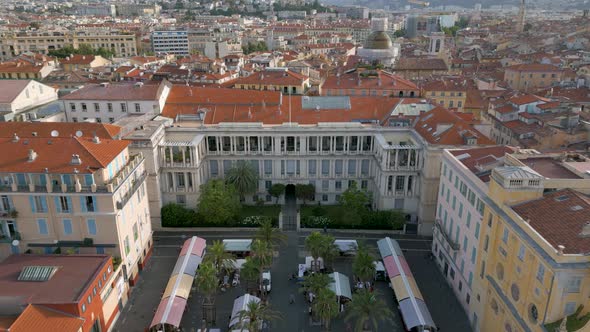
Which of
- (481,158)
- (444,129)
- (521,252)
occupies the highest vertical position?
(481,158)

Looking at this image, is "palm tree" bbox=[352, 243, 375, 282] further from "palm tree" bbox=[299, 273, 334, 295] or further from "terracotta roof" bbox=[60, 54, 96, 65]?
"terracotta roof" bbox=[60, 54, 96, 65]

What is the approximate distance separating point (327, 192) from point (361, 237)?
1464cm

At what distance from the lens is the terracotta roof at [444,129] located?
7262 centimetres

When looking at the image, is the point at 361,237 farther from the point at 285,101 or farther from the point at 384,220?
the point at 285,101

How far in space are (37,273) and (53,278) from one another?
1.83 metres

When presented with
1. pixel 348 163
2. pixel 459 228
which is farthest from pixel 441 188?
pixel 348 163

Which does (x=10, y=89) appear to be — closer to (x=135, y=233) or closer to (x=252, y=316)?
(x=135, y=233)

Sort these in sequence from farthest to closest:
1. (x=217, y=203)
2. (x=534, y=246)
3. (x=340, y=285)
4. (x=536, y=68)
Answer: (x=536, y=68) < (x=217, y=203) < (x=340, y=285) < (x=534, y=246)

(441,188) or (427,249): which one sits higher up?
(441,188)

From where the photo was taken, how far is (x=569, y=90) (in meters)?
120

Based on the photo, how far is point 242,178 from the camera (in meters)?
81.4

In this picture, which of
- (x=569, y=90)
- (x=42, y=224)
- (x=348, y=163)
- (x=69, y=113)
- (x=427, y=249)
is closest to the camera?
(x=42, y=224)

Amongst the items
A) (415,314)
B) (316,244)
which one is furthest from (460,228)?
(316,244)

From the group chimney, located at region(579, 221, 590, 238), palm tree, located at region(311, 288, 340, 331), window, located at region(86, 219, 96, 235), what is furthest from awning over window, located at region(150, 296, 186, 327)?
chimney, located at region(579, 221, 590, 238)
